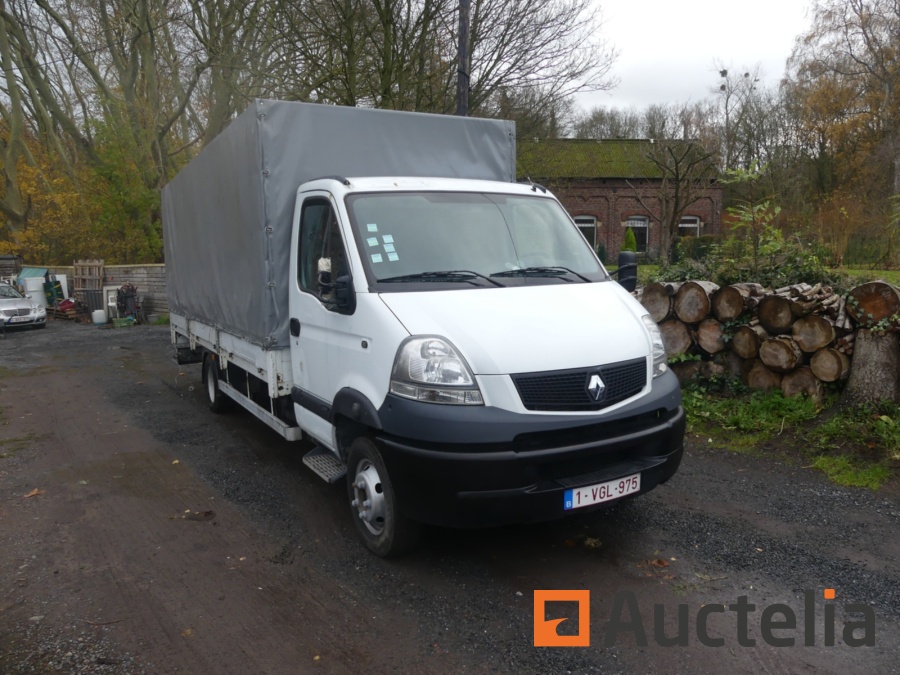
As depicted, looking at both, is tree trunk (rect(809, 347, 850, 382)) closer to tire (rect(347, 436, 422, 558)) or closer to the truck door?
tire (rect(347, 436, 422, 558))

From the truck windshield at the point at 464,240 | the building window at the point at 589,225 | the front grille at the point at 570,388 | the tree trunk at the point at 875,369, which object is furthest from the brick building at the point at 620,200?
the front grille at the point at 570,388

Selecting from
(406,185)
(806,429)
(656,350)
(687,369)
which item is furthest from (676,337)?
(406,185)

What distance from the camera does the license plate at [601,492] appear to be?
3.62 metres

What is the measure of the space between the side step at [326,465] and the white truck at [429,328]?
0.03 metres

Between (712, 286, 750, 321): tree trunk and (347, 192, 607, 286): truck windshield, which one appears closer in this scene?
(347, 192, 607, 286): truck windshield

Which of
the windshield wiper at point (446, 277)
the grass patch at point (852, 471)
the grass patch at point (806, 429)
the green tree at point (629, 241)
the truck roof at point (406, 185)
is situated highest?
the green tree at point (629, 241)

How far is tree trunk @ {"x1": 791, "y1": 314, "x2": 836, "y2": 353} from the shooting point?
20.0 feet

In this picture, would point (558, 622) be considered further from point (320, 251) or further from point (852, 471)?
point (852, 471)

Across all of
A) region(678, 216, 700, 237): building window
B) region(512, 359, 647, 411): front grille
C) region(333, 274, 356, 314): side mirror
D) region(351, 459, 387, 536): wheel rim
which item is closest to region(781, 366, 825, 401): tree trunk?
→ region(512, 359, 647, 411): front grille

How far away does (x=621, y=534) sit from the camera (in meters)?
4.41

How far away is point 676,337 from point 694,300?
458 mm

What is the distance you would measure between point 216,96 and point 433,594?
20079 mm

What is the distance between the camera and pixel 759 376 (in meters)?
6.70

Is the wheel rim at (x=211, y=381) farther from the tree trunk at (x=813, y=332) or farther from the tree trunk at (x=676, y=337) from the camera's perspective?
the tree trunk at (x=813, y=332)
